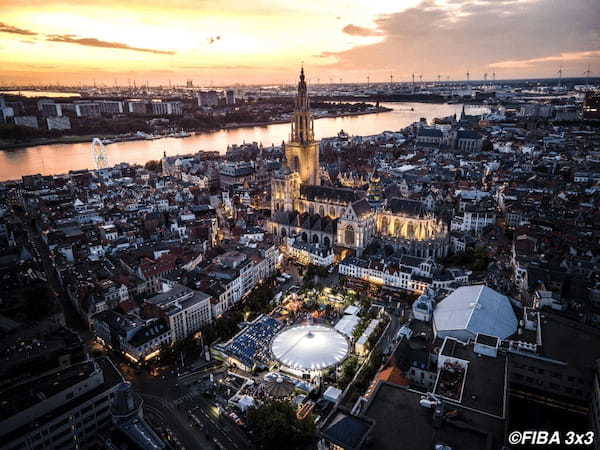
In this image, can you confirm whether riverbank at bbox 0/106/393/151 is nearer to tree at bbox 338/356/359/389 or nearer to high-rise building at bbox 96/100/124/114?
high-rise building at bbox 96/100/124/114

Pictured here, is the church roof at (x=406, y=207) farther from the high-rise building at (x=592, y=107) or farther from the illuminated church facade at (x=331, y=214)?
the high-rise building at (x=592, y=107)

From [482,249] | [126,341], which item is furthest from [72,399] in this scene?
[482,249]

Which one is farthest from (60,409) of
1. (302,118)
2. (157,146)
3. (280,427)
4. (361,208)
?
(157,146)

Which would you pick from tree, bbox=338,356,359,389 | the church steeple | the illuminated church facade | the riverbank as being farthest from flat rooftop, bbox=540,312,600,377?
the riverbank

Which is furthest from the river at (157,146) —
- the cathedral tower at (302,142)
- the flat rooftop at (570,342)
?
the flat rooftop at (570,342)

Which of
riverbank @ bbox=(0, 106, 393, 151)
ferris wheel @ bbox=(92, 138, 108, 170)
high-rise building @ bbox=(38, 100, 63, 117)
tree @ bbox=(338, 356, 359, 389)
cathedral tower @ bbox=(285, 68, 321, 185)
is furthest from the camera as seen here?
high-rise building @ bbox=(38, 100, 63, 117)

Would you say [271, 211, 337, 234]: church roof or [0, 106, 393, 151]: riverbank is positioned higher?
[0, 106, 393, 151]: riverbank
